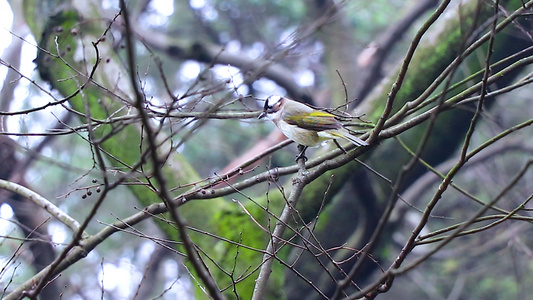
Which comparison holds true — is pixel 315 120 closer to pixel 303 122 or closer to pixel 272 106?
pixel 303 122

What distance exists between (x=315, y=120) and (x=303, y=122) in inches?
4.0

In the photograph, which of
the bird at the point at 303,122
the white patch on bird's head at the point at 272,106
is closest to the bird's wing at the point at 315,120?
the bird at the point at 303,122

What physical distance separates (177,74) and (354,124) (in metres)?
8.67

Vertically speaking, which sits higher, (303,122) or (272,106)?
(272,106)

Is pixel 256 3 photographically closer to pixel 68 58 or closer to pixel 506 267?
pixel 68 58

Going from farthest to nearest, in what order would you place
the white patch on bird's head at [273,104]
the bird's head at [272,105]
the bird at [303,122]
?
1. the white patch on bird's head at [273,104]
2. the bird's head at [272,105]
3. the bird at [303,122]

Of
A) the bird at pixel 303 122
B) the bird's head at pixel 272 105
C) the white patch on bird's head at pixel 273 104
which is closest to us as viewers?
the bird at pixel 303 122

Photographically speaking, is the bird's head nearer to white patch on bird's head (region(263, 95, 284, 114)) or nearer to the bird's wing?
white patch on bird's head (region(263, 95, 284, 114))

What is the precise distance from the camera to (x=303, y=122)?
3.69 metres

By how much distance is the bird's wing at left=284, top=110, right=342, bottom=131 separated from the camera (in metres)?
3.42

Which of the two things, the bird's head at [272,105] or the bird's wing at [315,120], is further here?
the bird's head at [272,105]

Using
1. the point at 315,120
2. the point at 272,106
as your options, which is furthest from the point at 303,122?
the point at 272,106

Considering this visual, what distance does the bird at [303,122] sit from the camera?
11.1 feet

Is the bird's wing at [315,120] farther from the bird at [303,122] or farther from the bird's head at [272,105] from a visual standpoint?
the bird's head at [272,105]
